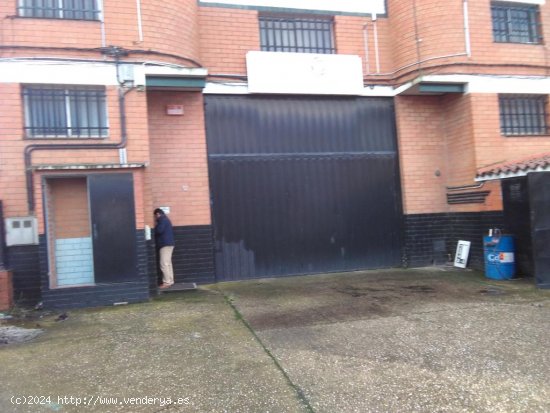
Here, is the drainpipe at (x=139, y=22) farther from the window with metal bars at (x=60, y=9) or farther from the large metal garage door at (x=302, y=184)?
the large metal garage door at (x=302, y=184)

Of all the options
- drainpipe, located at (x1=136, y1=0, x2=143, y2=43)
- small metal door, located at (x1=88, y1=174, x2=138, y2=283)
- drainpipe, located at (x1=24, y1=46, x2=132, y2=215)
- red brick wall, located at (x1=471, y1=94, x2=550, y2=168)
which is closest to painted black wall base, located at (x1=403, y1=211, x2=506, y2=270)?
red brick wall, located at (x1=471, y1=94, x2=550, y2=168)

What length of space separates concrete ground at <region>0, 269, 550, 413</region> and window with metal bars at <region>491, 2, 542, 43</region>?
5729 mm

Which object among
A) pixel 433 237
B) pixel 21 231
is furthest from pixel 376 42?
pixel 21 231

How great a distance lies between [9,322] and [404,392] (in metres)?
5.33

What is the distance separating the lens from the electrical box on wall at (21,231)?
684cm

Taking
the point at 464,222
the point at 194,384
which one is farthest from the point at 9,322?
the point at 464,222

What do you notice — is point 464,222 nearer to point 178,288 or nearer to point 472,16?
point 472,16

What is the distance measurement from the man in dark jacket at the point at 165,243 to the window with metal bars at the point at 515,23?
7.84 meters

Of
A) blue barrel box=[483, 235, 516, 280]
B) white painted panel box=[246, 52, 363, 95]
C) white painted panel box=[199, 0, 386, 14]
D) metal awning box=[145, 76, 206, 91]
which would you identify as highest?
white painted panel box=[199, 0, 386, 14]

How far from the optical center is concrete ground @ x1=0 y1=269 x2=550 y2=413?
3.45 metres

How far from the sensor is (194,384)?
3.77m

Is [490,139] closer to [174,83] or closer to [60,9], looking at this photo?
[174,83]

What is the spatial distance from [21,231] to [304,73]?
591 cm

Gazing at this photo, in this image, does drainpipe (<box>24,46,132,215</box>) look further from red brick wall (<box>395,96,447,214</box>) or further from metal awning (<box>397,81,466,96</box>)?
red brick wall (<box>395,96,447,214</box>)
